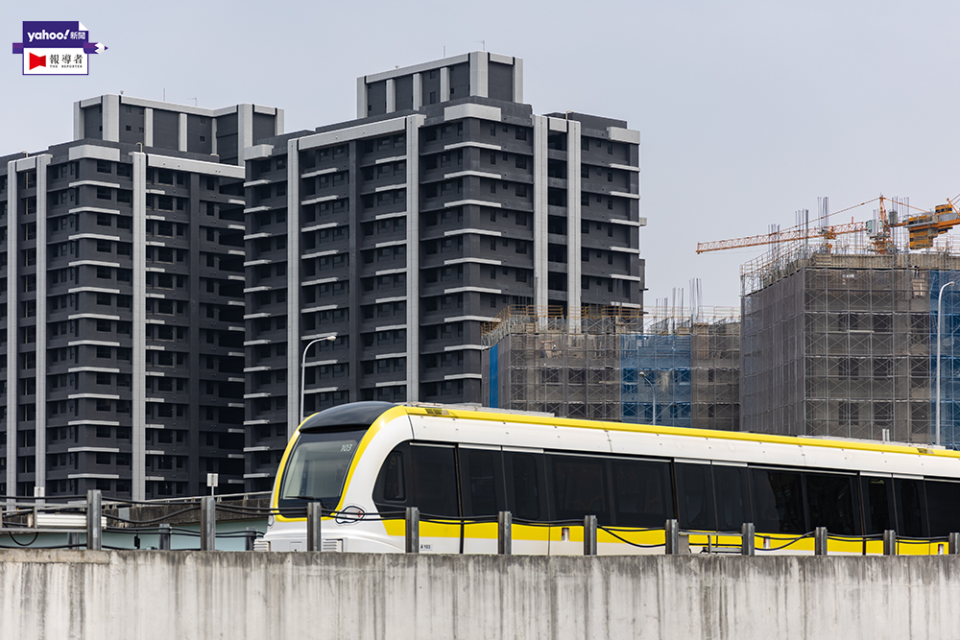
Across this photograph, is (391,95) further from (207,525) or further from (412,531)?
(207,525)

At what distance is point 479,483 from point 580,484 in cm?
221

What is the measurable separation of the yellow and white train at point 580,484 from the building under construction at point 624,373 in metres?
48.5

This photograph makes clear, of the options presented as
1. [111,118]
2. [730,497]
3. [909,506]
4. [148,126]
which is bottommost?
[909,506]

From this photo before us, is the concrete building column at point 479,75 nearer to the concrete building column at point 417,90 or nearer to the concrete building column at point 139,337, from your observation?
the concrete building column at point 417,90

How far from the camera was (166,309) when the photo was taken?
424 feet

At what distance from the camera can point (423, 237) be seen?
113000 mm

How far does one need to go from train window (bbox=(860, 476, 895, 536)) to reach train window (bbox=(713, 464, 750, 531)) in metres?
3.24

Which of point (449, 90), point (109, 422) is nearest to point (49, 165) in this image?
point (109, 422)

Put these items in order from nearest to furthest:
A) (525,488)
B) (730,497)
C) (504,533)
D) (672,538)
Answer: (504,533) → (672,538) → (525,488) → (730,497)

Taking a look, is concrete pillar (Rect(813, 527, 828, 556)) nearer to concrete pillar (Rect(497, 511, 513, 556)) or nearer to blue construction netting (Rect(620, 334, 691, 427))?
concrete pillar (Rect(497, 511, 513, 556))

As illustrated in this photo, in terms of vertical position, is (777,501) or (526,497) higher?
(526,497)

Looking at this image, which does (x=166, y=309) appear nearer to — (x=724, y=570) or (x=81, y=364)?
(x=81, y=364)

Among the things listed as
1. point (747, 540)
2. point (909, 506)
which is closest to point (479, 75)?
point (909, 506)

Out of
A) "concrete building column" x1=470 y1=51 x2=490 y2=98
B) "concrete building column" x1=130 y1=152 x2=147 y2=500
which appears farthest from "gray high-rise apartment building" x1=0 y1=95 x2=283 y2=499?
"concrete building column" x1=470 y1=51 x2=490 y2=98
